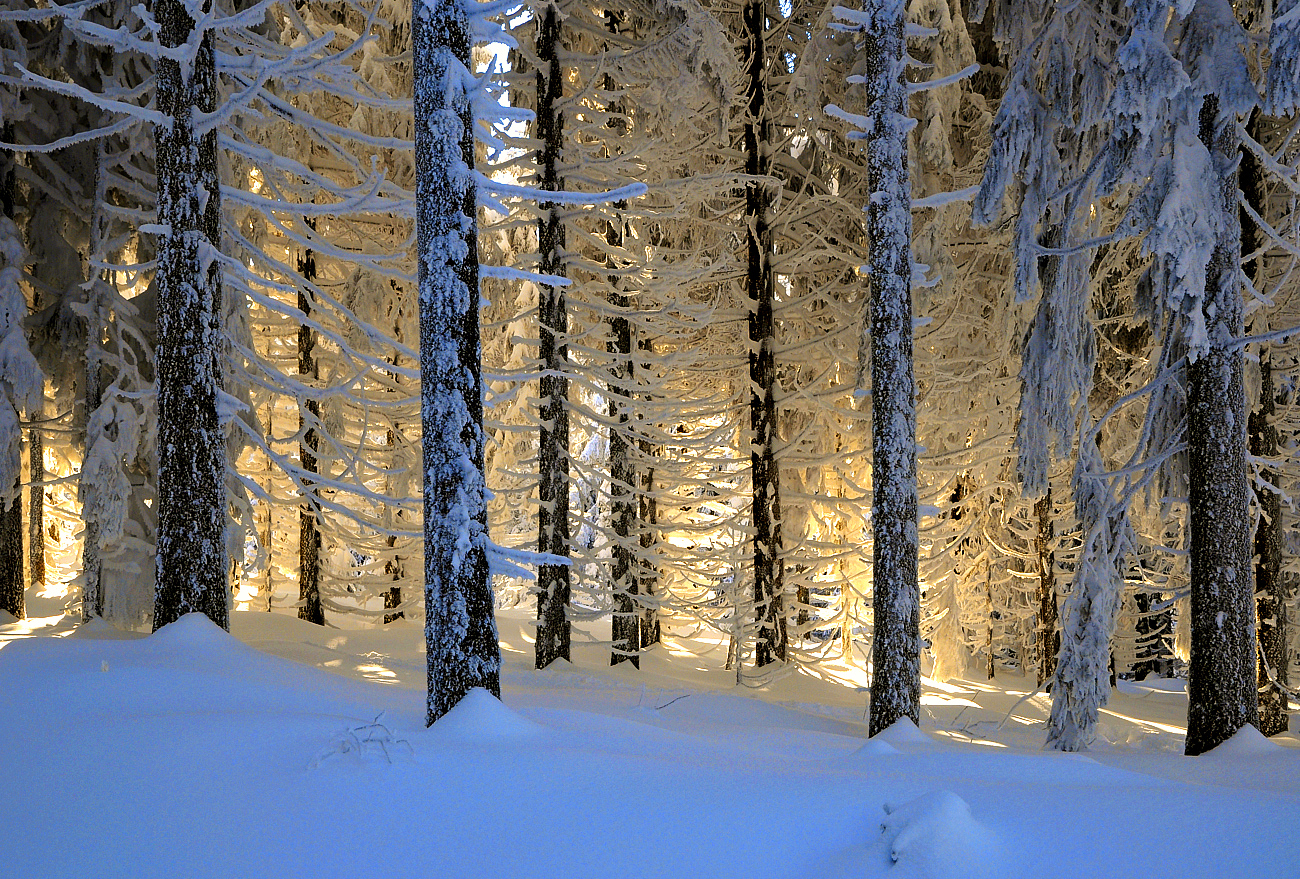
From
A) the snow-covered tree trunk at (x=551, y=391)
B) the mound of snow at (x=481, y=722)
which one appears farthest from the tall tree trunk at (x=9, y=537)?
the mound of snow at (x=481, y=722)

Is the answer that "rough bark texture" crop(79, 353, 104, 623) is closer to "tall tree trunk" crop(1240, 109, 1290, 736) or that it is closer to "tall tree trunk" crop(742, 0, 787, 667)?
"tall tree trunk" crop(742, 0, 787, 667)

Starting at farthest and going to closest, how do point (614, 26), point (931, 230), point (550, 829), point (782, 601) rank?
point (614, 26), point (782, 601), point (931, 230), point (550, 829)

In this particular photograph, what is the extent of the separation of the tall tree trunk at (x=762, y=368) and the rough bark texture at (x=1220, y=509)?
5670mm

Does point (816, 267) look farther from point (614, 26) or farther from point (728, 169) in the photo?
point (614, 26)

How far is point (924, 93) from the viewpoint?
11.5 metres

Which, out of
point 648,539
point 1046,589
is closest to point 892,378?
point 1046,589

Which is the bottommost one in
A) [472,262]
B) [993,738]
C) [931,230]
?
[993,738]

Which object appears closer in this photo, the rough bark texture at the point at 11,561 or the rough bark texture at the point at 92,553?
the rough bark texture at the point at 92,553

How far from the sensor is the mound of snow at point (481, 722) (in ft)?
16.6

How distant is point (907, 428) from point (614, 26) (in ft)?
28.7

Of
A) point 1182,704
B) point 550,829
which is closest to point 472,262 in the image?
point 550,829

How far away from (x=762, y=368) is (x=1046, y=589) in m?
6.31

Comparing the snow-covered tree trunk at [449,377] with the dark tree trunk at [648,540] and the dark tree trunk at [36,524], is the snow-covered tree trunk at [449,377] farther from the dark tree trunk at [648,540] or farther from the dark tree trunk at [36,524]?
the dark tree trunk at [36,524]

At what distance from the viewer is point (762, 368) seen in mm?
12688
